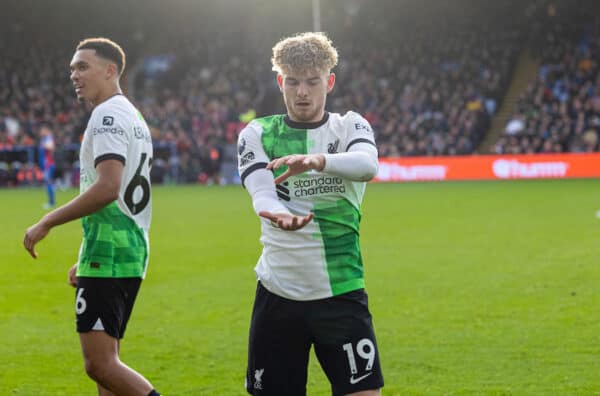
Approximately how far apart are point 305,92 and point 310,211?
0.54 metres

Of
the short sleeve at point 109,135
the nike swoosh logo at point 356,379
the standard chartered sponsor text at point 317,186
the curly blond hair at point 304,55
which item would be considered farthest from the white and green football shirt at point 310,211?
the short sleeve at point 109,135

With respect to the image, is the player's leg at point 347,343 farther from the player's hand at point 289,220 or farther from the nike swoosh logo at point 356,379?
the player's hand at point 289,220

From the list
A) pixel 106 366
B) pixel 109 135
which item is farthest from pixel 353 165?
pixel 106 366

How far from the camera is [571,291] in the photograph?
11.2 metres

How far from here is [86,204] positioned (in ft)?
16.6

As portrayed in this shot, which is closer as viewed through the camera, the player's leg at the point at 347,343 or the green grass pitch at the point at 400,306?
the player's leg at the point at 347,343

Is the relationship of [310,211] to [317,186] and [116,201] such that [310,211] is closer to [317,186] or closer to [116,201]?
[317,186]

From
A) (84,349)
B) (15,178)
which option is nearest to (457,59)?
(15,178)

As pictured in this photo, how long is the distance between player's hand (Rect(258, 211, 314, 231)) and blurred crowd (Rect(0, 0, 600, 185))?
107 ft

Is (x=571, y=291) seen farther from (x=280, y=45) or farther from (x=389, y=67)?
(x=389, y=67)

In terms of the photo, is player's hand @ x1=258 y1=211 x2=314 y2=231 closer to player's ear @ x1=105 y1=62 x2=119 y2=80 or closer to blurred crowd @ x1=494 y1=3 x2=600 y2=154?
player's ear @ x1=105 y1=62 x2=119 y2=80

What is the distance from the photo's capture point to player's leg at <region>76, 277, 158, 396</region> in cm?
522

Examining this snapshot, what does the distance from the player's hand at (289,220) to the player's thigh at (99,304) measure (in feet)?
4.75

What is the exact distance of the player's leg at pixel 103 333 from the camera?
17.1 feet
